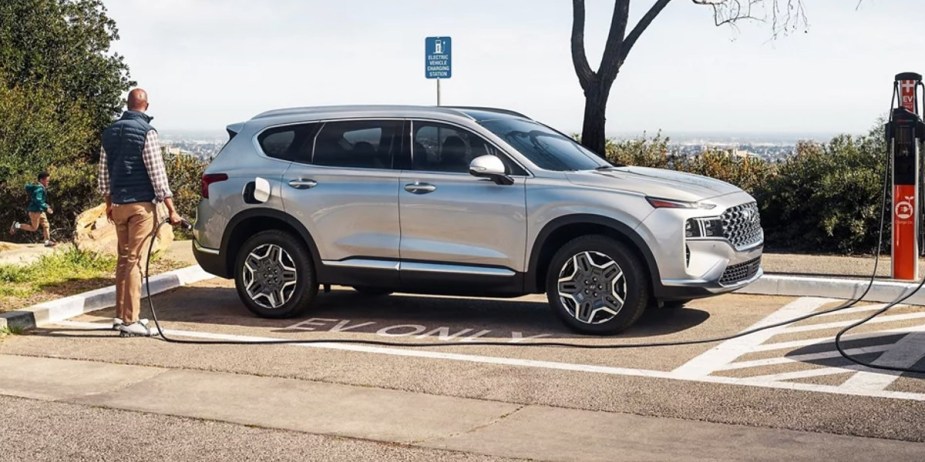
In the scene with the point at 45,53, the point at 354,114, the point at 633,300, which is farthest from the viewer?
the point at 45,53

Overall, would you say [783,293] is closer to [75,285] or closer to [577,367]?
[577,367]

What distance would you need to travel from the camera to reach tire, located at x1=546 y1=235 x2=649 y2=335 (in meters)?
9.07

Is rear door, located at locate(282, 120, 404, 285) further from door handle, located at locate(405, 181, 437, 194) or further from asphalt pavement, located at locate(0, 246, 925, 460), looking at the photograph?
asphalt pavement, located at locate(0, 246, 925, 460)

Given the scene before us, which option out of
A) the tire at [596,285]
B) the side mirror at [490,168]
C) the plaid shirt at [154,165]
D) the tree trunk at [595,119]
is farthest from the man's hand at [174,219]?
the tree trunk at [595,119]

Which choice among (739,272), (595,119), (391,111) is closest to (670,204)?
(739,272)

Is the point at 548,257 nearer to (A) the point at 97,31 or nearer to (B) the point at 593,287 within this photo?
(B) the point at 593,287

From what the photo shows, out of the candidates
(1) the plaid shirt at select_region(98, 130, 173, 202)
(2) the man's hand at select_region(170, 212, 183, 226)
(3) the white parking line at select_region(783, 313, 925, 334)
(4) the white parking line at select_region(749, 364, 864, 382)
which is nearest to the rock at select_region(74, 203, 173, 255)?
(1) the plaid shirt at select_region(98, 130, 173, 202)

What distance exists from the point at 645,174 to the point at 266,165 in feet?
10.3

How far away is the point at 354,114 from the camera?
10.2m

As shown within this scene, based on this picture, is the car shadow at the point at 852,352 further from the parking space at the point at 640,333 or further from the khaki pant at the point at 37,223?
the khaki pant at the point at 37,223

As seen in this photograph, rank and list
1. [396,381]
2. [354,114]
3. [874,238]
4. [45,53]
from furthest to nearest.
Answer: [45,53]
[874,238]
[354,114]
[396,381]

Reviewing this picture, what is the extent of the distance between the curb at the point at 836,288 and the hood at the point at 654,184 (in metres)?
1.59

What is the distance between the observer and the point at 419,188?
31.9ft

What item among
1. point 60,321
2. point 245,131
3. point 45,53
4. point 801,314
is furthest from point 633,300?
point 45,53
